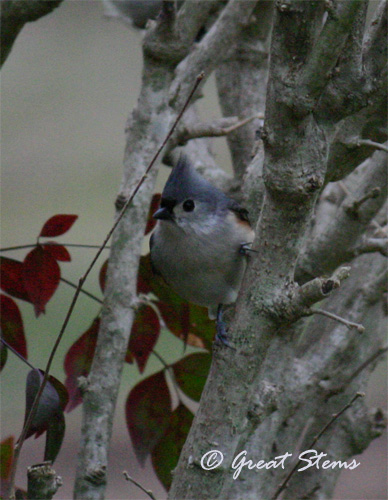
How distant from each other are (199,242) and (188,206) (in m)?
0.10

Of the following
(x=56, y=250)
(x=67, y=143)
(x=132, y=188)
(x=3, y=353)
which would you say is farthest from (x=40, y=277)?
(x=67, y=143)

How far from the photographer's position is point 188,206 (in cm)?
177

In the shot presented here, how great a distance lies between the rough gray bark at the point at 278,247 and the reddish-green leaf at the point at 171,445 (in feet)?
0.46

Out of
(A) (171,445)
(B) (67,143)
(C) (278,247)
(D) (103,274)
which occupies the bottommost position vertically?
(B) (67,143)

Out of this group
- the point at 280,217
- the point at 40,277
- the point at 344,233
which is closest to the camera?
the point at 280,217

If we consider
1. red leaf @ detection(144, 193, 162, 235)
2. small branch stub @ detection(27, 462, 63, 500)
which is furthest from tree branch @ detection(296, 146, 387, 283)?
small branch stub @ detection(27, 462, 63, 500)

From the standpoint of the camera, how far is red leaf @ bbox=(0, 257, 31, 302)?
144 cm

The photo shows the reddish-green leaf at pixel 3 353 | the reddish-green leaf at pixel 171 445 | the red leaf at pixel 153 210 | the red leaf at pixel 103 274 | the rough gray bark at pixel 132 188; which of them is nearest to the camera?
the reddish-green leaf at pixel 3 353

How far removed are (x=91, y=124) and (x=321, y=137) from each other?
8062 millimetres

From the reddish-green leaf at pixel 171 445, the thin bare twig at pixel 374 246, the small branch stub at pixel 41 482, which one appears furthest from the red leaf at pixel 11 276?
the thin bare twig at pixel 374 246

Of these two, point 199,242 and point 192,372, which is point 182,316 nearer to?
point 192,372

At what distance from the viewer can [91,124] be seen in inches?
347

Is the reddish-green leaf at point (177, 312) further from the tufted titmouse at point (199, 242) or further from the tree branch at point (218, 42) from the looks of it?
the tree branch at point (218, 42)

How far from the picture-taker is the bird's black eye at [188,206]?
1.76 meters
